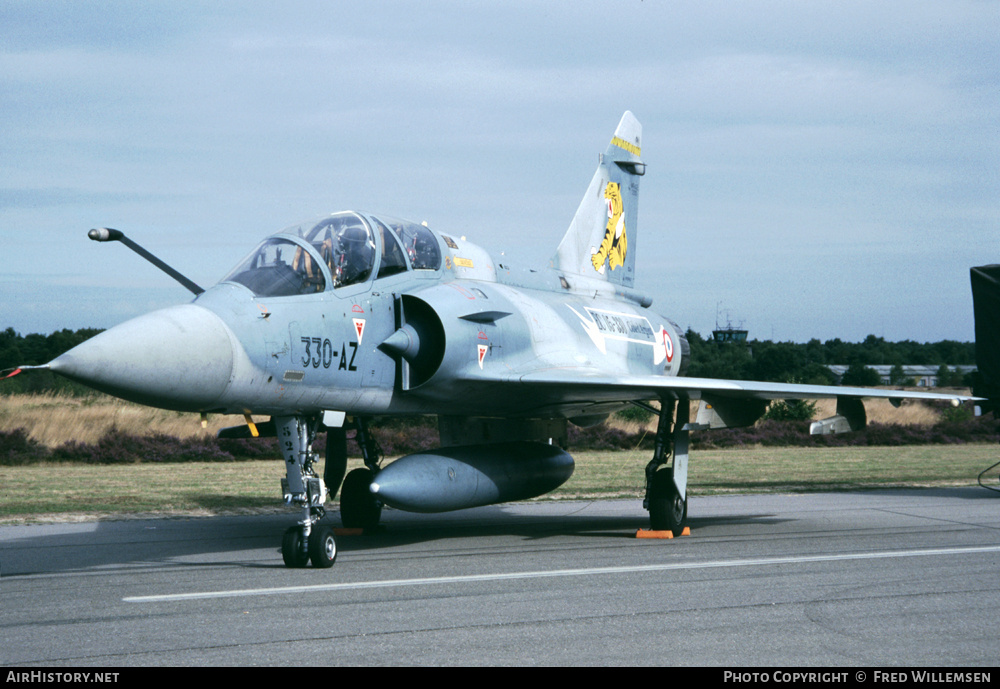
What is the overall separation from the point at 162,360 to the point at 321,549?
2.44 metres

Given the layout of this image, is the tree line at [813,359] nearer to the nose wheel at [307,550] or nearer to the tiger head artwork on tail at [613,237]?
the tiger head artwork on tail at [613,237]

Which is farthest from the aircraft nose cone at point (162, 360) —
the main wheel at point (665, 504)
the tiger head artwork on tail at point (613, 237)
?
the tiger head artwork on tail at point (613, 237)

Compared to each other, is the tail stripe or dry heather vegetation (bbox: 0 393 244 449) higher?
the tail stripe

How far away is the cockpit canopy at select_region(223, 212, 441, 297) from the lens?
9094 mm

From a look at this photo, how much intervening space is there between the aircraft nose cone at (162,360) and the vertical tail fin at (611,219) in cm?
809

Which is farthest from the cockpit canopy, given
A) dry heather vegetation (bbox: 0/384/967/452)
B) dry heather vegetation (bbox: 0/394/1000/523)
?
dry heather vegetation (bbox: 0/384/967/452)

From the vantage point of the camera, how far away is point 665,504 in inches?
470

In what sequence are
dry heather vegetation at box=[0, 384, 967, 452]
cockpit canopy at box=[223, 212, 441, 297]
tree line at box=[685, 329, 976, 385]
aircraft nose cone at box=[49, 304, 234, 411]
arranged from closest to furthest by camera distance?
aircraft nose cone at box=[49, 304, 234, 411], cockpit canopy at box=[223, 212, 441, 297], dry heather vegetation at box=[0, 384, 967, 452], tree line at box=[685, 329, 976, 385]

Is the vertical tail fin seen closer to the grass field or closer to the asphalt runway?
the grass field

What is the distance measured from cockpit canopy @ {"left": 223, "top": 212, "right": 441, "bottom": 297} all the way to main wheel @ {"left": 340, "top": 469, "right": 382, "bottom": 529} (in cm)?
324

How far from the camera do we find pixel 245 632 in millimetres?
6082

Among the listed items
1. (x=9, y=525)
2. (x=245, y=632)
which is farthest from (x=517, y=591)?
(x=9, y=525)

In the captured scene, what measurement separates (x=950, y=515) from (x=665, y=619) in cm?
911

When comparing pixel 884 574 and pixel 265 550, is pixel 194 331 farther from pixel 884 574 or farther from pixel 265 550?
pixel 884 574
